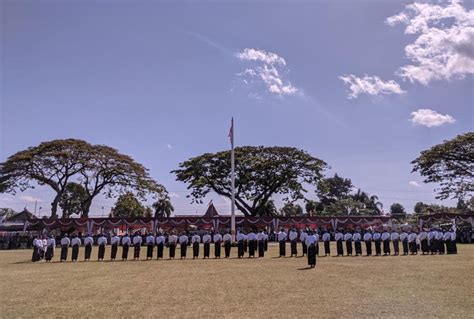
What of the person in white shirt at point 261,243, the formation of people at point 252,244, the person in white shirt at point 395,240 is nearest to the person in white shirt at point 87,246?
the formation of people at point 252,244

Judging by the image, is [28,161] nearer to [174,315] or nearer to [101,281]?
[101,281]

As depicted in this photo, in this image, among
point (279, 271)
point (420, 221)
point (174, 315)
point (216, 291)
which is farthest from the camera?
point (420, 221)

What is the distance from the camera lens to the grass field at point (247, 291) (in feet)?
29.4

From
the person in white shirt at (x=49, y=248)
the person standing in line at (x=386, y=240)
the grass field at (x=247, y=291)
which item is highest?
the person standing in line at (x=386, y=240)

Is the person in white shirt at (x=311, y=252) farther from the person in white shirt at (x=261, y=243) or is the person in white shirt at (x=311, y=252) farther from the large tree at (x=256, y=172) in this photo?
the large tree at (x=256, y=172)

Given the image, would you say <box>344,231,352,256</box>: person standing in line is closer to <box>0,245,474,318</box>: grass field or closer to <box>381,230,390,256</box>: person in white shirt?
<box>381,230,390,256</box>: person in white shirt

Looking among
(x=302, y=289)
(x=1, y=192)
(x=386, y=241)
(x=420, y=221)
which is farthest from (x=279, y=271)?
(x=1, y=192)

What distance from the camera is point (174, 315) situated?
8.70 meters

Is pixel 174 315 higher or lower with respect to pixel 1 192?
lower

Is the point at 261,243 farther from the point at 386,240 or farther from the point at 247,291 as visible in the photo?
the point at 247,291

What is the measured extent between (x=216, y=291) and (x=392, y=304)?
4.51 meters

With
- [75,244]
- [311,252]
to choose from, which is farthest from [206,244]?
[311,252]

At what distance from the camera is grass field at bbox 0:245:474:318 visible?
29.4 feet

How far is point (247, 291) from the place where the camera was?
37.0ft
